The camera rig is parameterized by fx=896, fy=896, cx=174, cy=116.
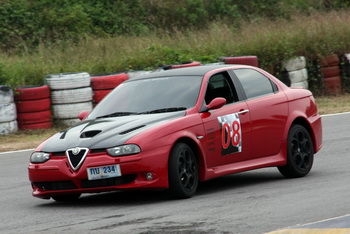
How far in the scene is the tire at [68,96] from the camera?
1789 centimetres

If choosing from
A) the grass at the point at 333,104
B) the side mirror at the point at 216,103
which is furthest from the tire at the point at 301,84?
the side mirror at the point at 216,103

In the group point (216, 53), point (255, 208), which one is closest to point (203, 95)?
point (255, 208)

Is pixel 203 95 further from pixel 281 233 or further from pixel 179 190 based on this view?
pixel 281 233

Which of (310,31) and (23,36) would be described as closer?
(310,31)

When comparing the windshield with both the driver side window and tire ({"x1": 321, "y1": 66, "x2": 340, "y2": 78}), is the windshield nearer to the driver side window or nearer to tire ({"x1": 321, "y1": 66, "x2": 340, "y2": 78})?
the driver side window

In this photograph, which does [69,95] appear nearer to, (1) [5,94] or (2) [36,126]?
(2) [36,126]

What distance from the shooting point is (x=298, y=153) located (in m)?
10.8

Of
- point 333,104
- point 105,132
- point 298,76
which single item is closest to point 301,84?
point 298,76

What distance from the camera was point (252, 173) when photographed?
37.6ft

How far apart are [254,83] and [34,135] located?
758 cm

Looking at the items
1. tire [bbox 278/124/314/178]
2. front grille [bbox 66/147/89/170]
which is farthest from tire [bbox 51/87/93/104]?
front grille [bbox 66/147/89/170]

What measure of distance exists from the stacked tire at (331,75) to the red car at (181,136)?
11.6 meters

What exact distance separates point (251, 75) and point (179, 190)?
93.3 inches

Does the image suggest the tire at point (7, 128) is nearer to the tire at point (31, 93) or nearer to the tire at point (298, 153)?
the tire at point (31, 93)
